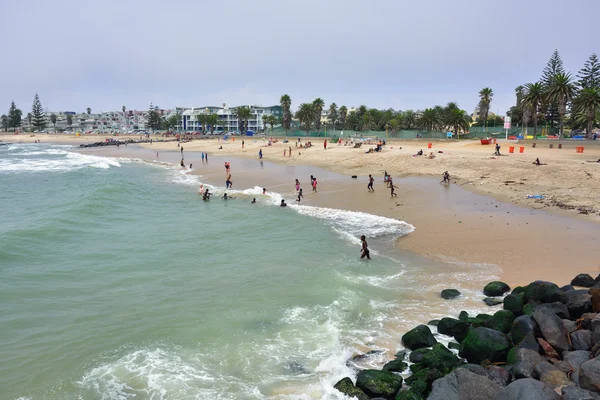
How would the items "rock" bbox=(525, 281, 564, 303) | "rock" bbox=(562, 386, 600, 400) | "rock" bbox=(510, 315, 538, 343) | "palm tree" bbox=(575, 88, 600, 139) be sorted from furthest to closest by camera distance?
"palm tree" bbox=(575, 88, 600, 139) < "rock" bbox=(525, 281, 564, 303) < "rock" bbox=(510, 315, 538, 343) < "rock" bbox=(562, 386, 600, 400)

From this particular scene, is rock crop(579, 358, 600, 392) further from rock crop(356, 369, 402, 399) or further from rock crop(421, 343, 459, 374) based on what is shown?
rock crop(356, 369, 402, 399)

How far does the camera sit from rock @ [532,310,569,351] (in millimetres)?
7883

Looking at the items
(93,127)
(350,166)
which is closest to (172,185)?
(350,166)

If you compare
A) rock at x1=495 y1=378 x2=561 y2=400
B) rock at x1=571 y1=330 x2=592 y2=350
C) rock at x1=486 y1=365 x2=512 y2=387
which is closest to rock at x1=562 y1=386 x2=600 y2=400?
rock at x1=495 y1=378 x2=561 y2=400

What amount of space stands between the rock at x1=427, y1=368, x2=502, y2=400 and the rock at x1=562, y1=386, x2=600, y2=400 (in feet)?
2.99

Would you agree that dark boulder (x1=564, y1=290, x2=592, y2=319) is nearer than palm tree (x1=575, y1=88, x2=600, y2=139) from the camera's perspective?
Yes

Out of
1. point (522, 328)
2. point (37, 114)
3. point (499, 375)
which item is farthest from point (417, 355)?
point (37, 114)

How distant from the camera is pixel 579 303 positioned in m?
9.13

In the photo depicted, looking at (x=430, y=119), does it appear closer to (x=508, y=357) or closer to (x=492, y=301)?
(x=492, y=301)

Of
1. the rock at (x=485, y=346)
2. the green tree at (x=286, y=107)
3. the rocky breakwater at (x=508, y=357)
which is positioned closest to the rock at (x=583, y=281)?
the rocky breakwater at (x=508, y=357)

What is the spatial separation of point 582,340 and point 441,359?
255 centimetres

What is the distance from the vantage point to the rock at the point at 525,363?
704cm

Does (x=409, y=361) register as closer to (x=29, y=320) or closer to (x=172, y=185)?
(x=29, y=320)

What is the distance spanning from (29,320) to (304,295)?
718cm
